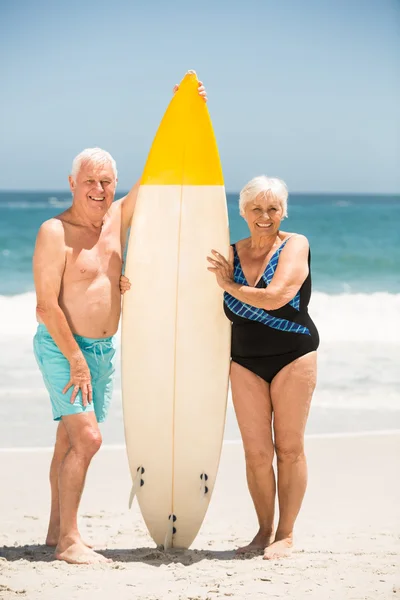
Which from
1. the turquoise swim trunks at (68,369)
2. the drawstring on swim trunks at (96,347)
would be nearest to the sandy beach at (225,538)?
the turquoise swim trunks at (68,369)

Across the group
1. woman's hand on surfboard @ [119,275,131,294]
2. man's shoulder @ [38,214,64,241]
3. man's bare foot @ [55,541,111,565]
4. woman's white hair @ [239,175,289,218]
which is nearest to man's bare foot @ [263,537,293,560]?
man's bare foot @ [55,541,111,565]

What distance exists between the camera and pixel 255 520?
4.64 metres

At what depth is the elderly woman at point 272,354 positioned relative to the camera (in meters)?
3.70

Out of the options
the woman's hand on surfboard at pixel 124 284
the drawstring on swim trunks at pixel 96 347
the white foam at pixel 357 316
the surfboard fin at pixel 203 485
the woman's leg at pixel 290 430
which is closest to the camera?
the woman's leg at pixel 290 430

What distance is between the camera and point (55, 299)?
3.66 metres

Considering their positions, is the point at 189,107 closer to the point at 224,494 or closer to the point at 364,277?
the point at 224,494

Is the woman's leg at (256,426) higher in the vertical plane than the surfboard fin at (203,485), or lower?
higher

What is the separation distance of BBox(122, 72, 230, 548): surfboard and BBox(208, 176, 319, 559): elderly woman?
270 millimetres

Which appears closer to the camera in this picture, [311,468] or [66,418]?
[66,418]

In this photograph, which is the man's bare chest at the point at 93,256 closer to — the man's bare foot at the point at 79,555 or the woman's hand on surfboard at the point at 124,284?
the woman's hand on surfboard at the point at 124,284

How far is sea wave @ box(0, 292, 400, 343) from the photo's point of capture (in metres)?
11.4

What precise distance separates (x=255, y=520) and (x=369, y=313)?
9388 millimetres

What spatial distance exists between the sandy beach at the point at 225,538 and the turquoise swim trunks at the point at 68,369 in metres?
0.66

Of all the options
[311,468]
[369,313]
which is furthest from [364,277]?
[311,468]
